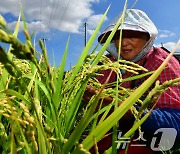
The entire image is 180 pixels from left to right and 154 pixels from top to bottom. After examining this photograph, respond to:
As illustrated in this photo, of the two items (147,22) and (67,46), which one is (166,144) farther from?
(67,46)

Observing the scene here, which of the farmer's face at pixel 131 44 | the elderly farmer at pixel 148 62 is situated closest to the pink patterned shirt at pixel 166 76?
the elderly farmer at pixel 148 62

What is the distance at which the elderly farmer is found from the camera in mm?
2445

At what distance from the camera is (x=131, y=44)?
9.27ft

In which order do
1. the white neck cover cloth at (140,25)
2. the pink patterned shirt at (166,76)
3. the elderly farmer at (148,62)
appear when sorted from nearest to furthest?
1. the elderly farmer at (148,62)
2. the pink patterned shirt at (166,76)
3. the white neck cover cloth at (140,25)

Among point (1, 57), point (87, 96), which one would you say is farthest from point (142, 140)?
point (1, 57)

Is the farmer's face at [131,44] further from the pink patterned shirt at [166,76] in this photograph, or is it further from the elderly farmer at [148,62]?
the pink patterned shirt at [166,76]

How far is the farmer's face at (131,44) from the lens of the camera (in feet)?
9.25

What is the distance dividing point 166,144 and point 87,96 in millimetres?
1478

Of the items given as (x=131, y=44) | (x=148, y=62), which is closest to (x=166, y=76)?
(x=148, y=62)

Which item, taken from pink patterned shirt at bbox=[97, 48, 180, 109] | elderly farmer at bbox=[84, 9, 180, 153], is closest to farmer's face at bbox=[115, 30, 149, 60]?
elderly farmer at bbox=[84, 9, 180, 153]

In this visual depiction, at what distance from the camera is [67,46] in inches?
50.9

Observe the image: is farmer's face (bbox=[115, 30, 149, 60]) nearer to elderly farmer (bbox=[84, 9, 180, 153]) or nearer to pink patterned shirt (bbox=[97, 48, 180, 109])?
elderly farmer (bbox=[84, 9, 180, 153])

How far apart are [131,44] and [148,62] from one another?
8.1 inches

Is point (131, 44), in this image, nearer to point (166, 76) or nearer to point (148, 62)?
point (148, 62)
